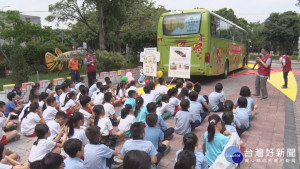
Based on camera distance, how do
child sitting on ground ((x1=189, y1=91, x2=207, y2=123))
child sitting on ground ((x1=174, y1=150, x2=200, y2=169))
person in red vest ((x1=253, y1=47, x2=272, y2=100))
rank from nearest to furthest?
child sitting on ground ((x1=174, y1=150, x2=200, y2=169)), child sitting on ground ((x1=189, y1=91, x2=207, y2=123)), person in red vest ((x1=253, y1=47, x2=272, y2=100))

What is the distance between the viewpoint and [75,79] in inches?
423

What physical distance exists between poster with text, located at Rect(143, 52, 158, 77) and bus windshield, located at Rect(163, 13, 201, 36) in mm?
1395

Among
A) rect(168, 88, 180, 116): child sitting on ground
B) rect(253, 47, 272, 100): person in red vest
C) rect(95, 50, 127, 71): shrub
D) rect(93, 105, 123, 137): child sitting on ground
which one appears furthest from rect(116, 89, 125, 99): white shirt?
rect(95, 50, 127, 71): shrub

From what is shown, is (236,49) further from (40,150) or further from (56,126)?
(40,150)

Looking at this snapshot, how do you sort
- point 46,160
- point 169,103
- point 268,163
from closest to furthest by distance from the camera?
1. point 46,160
2. point 268,163
3. point 169,103

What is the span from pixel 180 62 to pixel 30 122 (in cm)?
632

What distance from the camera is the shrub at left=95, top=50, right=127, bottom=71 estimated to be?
44.7 feet

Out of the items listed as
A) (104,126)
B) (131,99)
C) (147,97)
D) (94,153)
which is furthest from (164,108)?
(94,153)

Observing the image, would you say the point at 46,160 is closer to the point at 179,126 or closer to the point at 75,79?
the point at 179,126

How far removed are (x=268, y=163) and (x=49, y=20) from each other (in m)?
18.2

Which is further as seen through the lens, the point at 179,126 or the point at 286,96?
the point at 286,96

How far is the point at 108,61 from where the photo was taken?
13.7 meters

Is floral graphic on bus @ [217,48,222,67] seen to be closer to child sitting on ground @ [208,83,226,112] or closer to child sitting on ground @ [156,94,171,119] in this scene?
child sitting on ground @ [208,83,226,112]

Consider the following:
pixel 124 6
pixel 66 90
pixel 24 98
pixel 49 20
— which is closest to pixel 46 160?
pixel 66 90
